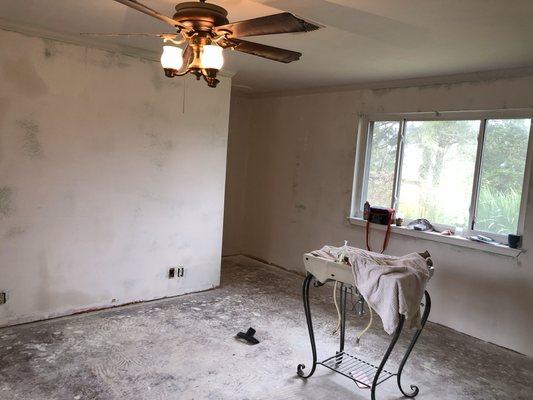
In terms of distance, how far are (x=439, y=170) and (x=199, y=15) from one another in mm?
2966

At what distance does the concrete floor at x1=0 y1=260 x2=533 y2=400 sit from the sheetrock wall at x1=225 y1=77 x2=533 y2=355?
35 centimetres

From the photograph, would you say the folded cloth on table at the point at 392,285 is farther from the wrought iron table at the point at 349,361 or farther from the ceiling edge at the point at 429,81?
the ceiling edge at the point at 429,81

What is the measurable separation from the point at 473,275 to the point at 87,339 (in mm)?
3260

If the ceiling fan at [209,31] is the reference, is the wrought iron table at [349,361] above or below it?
below

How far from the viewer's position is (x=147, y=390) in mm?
2557

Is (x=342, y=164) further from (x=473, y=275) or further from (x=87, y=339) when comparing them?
(x=87, y=339)

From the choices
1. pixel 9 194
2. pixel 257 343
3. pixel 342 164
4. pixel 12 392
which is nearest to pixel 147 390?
pixel 12 392

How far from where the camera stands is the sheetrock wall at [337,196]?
3498 millimetres

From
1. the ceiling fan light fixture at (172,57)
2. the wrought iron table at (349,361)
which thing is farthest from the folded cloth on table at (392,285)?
the ceiling fan light fixture at (172,57)

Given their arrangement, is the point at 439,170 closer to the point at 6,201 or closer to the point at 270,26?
the point at 270,26

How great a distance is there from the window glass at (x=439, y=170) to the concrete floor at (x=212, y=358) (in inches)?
44.0

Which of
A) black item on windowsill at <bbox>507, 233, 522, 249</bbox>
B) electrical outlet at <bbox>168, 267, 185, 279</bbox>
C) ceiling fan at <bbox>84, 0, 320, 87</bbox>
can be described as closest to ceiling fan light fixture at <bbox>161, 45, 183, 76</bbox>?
ceiling fan at <bbox>84, 0, 320, 87</bbox>

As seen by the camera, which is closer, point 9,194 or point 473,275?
point 9,194

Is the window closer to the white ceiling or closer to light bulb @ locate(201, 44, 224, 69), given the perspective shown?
the white ceiling
